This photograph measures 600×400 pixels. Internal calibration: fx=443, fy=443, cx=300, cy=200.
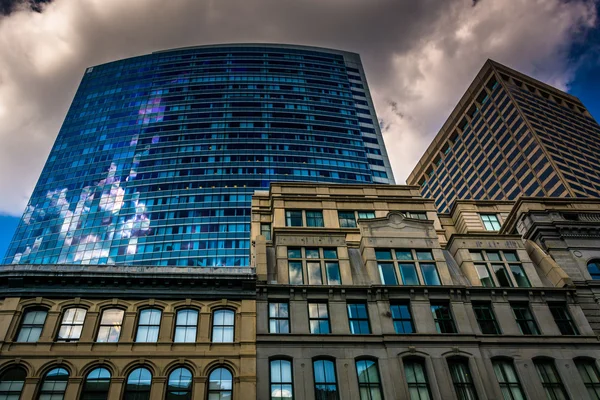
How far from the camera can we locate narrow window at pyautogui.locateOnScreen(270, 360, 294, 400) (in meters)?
24.3

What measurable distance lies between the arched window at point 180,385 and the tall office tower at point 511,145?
100m

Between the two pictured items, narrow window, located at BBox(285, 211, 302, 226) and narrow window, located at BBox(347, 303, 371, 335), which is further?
narrow window, located at BBox(285, 211, 302, 226)

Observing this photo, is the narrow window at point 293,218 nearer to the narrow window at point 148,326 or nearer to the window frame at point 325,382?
the window frame at point 325,382

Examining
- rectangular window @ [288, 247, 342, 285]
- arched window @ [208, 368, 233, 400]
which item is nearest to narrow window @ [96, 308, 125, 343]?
arched window @ [208, 368, 233, 400]

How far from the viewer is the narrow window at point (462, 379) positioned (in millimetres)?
25219

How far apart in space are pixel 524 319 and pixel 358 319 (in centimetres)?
1115

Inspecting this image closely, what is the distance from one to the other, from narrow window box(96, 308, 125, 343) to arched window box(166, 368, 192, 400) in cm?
409

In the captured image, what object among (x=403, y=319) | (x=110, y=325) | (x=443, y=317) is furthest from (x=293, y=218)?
(x=110, y=325)

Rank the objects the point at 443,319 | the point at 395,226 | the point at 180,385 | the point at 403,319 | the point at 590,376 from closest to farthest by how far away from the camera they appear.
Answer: the point at 180,385, the point at 590,376, the point at 403,319, the point at 443,319, the point at 395,226

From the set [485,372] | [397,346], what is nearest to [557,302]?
[485,372]

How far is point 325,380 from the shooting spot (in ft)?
82.1

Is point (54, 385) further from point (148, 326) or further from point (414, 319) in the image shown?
point (414, 319)

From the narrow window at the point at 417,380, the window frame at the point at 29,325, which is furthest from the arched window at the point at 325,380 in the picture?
the window frame at the point at 29,325

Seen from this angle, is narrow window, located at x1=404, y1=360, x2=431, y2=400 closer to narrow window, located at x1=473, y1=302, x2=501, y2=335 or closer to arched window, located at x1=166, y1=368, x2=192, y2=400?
narrow window, located at x1=473, y1=302, x2=501, y2=335
